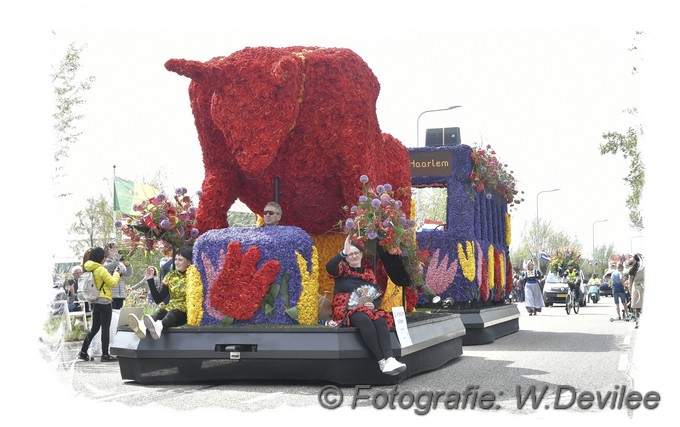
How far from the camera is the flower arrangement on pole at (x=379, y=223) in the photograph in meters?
9.95

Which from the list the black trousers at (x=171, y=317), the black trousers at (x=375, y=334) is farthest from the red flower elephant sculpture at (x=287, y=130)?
the black trousers at (x=375, y=334)

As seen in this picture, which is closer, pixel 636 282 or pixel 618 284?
pixel 636 282

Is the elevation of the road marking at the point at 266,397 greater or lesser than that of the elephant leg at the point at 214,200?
lesser

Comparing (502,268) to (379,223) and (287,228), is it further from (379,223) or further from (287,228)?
(287,228)

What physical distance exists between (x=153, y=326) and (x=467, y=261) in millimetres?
8386

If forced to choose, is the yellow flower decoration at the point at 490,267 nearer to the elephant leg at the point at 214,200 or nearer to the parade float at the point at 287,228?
the parade float at the point at 287,228

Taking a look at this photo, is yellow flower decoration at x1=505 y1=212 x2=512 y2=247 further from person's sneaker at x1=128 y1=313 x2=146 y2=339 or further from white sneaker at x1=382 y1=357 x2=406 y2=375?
person's sneaker at x1=128 y1=313 x2=146 y2=339

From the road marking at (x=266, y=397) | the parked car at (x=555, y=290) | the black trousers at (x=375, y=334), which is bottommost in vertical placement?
the parked car at (x=555, y=290)

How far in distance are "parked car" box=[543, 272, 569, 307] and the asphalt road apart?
22.3 metres

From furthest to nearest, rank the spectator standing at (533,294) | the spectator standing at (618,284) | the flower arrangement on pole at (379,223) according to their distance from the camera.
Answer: the spectator standing at (533,294), the spectator standing at (618,284), the flower arrangement on pole at (379,223)

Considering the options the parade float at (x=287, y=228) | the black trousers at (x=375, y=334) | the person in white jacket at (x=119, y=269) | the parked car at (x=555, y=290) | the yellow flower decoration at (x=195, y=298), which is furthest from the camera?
the parked car at (x=555, y=290)

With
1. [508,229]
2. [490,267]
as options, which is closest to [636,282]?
[490,267]

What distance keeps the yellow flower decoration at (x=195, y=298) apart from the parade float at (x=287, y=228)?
0.05ft

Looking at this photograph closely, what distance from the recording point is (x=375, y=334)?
29.5 feet
